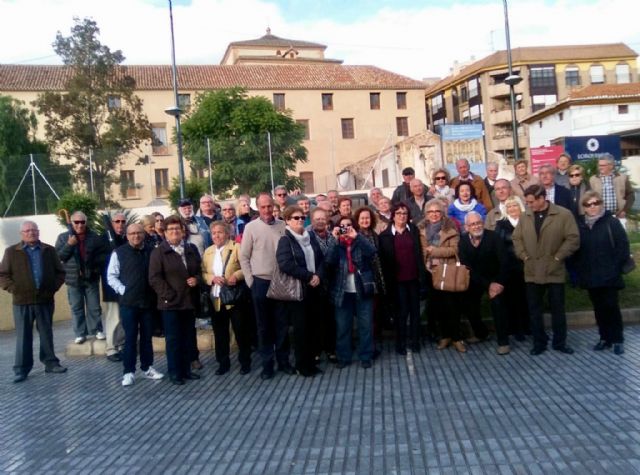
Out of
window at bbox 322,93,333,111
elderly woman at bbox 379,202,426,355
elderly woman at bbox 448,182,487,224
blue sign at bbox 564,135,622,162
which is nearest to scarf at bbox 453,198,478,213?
elderly woman at bbox 448,182,487,224

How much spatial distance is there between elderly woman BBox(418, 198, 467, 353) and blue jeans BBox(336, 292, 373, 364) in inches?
39.1

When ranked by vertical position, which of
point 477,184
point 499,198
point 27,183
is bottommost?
point 499,198

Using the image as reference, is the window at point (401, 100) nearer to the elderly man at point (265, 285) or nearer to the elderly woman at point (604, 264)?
the elderly woman at point (604, 264)

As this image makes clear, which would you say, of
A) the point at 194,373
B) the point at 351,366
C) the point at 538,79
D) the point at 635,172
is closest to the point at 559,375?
the point at 351,366

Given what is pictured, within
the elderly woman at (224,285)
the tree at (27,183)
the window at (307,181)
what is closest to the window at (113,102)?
the window at (307,181)

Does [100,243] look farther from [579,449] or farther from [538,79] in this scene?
[538,79]

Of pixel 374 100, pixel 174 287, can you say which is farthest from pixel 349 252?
pixel 374 100

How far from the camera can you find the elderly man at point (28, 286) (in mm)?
7996

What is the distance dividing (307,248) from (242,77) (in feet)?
173

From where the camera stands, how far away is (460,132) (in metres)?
28.5

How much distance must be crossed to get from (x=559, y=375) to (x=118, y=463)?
432 cm

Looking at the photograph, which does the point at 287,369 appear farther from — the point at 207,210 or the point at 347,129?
the point at 347,129

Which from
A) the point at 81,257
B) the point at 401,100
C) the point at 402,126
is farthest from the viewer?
the point at 402,126

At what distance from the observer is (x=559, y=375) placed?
6422mm
